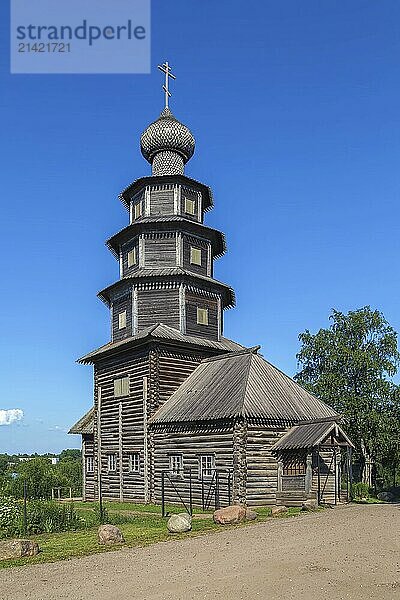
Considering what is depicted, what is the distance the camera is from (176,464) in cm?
3105

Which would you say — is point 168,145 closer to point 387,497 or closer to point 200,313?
point 200,313

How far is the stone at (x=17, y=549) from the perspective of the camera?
15423mm

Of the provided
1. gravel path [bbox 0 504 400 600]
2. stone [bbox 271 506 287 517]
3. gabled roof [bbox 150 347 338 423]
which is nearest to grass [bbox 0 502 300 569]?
stone [bbox 271 506 287 517]

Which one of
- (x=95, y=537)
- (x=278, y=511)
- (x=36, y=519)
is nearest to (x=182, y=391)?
(x=278, y=511)

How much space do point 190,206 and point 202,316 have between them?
6.57 metres

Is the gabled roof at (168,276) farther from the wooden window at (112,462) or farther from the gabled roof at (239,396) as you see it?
the wooden window at (112,462)

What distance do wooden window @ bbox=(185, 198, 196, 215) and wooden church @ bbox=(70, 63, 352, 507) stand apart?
0.06 m

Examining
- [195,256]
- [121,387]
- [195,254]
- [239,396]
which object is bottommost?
[239,396]

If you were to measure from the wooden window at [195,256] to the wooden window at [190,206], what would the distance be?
2.25 meters

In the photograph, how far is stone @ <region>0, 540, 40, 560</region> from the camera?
50.6ft

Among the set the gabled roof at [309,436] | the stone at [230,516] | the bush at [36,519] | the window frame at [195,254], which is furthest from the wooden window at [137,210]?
the stone at [230,516]

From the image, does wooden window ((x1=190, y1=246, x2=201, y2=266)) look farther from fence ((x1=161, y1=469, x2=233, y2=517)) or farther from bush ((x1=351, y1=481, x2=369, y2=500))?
bush ((x1=351, y1=481, x2=369, y2=500))

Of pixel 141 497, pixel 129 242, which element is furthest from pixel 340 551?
pixel 129 242

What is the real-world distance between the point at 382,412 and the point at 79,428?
2189 cm
